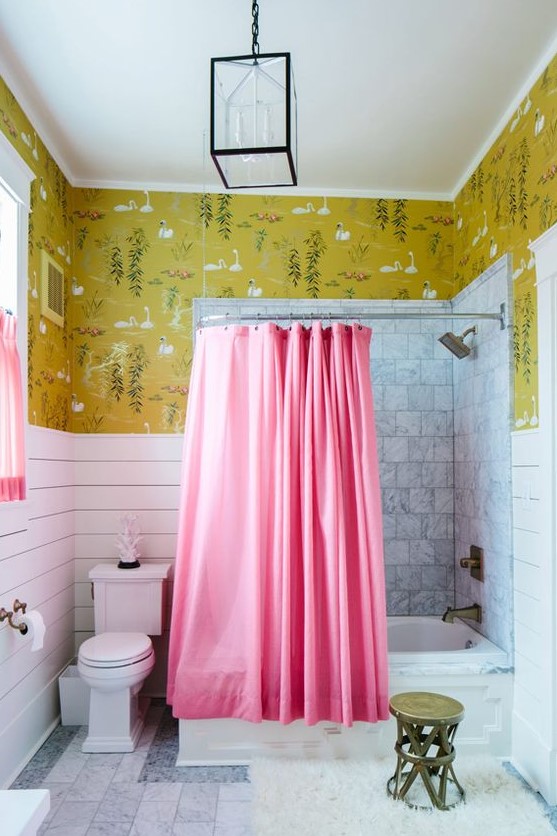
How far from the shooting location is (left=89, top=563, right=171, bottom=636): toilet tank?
3.38 meters

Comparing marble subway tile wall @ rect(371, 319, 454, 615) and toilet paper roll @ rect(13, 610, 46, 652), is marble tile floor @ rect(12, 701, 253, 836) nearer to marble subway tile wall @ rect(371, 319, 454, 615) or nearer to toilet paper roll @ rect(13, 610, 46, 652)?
toilet paper roll @ rect(13, 610, 46, 652)

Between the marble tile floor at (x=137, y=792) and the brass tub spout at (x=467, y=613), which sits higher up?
the brass tub spout at (x=467, y=613)

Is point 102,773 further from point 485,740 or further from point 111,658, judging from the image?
point 485,740

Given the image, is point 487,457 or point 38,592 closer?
point 38,592

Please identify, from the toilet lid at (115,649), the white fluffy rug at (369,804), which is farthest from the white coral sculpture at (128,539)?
the white fluffy rug at (369,804)

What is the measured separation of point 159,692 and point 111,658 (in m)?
0.77

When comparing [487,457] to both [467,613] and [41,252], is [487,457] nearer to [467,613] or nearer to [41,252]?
[467,613]

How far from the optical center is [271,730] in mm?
2898

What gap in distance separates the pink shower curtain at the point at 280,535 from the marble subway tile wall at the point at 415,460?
3.10 feet

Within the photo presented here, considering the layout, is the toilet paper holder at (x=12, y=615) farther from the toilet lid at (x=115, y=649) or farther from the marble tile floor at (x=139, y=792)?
the marble tile floor at (x=139, y=792)

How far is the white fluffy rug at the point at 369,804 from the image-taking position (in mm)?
2324

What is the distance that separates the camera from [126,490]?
3697mm

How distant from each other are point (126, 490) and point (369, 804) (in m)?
2.00

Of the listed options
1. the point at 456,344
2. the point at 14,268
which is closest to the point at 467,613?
the point at 456,344
